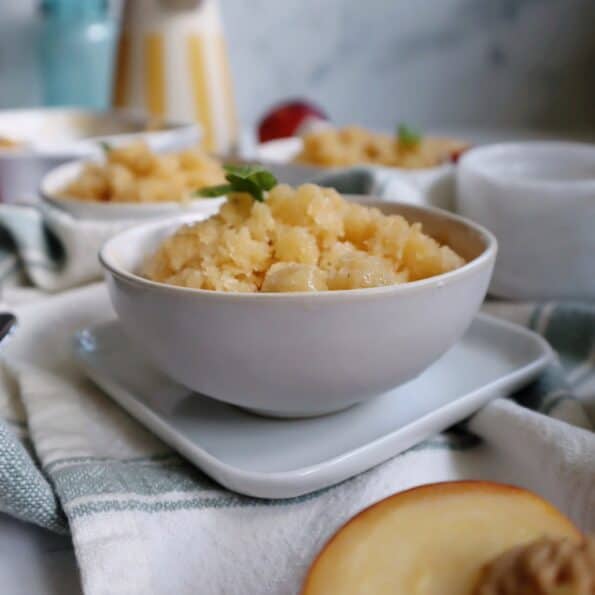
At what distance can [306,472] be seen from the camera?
0.52m

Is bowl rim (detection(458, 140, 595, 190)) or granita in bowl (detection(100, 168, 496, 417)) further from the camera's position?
bowl rim (detection(458, 140, 595, 190))

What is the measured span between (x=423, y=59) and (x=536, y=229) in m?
1.19

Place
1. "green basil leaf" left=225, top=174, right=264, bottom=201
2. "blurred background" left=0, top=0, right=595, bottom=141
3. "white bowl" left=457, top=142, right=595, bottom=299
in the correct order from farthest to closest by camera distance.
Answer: "blurred background" left=0, top=0, right=595, bottom=141 → "white bowl" left=457, top=142, right=595, bottom=299 → "green basil leaf" left=225, top=174, right=264, bottom=201

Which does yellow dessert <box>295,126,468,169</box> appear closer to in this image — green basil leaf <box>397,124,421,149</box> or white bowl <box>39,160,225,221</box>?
green basil leaf <box>397,124,421,149</box>

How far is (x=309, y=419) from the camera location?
60 centimetres

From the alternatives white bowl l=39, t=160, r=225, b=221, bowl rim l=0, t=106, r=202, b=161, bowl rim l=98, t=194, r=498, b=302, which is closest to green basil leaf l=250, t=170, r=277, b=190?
bowl rim l=98, t=194, r=498, b=302

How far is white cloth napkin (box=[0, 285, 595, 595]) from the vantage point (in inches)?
19.0

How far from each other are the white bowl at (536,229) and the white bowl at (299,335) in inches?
8.4

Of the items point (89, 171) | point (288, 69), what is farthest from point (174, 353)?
point (288, 69)

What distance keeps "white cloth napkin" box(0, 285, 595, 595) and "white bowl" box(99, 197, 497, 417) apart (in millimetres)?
61

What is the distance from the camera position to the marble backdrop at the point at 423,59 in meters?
1.84

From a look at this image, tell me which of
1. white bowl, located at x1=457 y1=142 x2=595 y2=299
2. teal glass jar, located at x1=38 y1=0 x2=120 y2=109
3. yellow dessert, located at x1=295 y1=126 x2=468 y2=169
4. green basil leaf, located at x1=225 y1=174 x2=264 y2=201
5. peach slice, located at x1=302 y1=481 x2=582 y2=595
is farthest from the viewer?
Answer: teal glass jar, located at x1=38 y1=0 x2=120 y2=109

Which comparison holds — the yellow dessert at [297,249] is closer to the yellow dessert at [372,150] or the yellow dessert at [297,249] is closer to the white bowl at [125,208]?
the white bowl at [125,208]

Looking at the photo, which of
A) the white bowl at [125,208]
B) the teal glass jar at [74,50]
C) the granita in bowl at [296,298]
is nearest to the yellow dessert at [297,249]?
the granita in bowl at [296,298]
